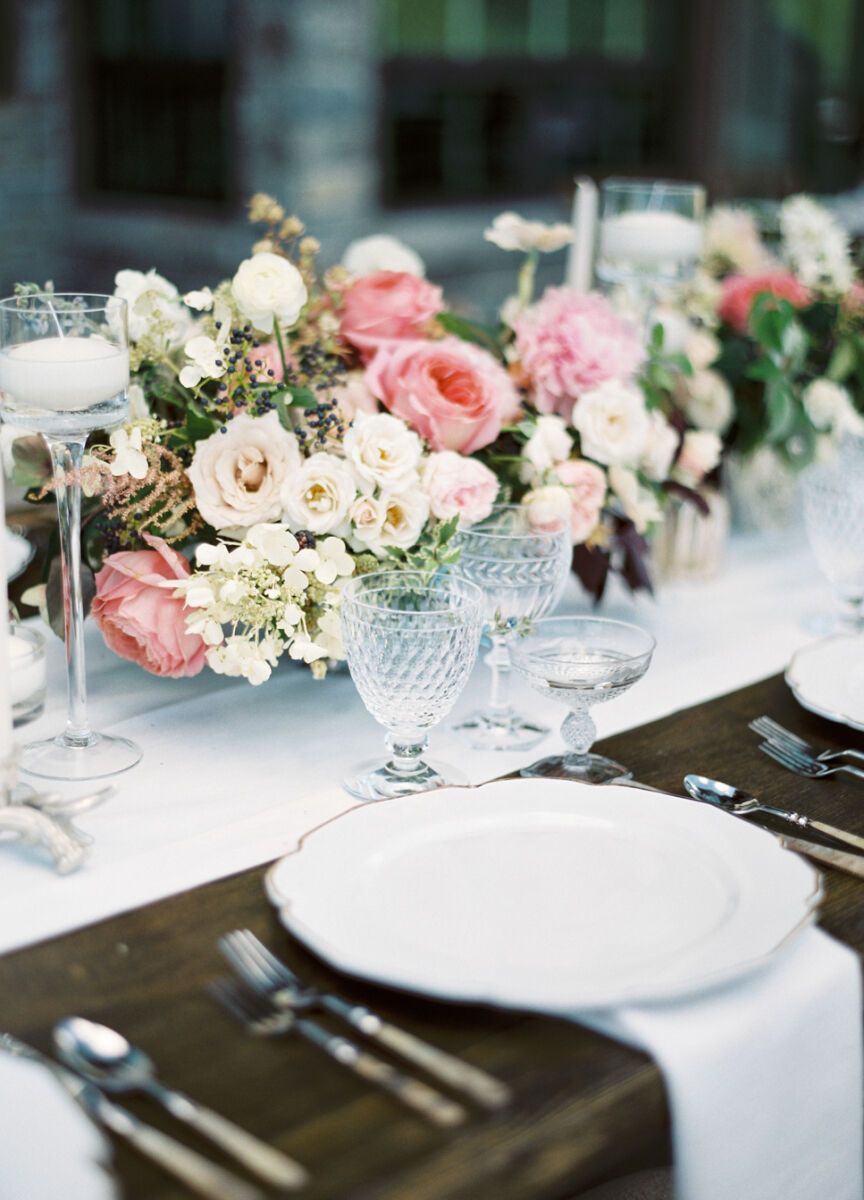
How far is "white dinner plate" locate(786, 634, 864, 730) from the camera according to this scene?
3.66ft

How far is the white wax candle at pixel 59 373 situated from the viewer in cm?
94

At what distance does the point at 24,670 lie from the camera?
104 centimetres

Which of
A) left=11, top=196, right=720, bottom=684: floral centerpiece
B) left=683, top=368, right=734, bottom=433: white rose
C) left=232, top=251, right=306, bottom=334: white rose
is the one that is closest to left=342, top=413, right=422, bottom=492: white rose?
left=11, top=196, right=720, bottom=684: floral centerpiece

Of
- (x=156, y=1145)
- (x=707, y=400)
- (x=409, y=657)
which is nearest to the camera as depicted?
(x=156, y=1145)

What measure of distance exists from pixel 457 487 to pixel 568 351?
0.83 ft

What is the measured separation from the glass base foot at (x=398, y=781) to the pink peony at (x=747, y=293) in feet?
2.91

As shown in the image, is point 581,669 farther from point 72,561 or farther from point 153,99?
point 153,99

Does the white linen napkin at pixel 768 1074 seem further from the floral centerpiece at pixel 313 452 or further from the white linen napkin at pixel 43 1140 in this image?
the floral centerpiece at pixel 313 452

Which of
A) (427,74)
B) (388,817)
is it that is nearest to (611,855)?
(388,817)

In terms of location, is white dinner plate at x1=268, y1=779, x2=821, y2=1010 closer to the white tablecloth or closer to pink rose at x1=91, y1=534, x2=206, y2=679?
the white tablecloth

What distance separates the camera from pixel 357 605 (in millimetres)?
949

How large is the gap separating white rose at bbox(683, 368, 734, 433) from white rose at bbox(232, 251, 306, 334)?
0.61 m

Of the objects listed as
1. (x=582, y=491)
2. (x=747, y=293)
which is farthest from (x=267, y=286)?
(x=747, y=293)

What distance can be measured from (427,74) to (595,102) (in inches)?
36.1
